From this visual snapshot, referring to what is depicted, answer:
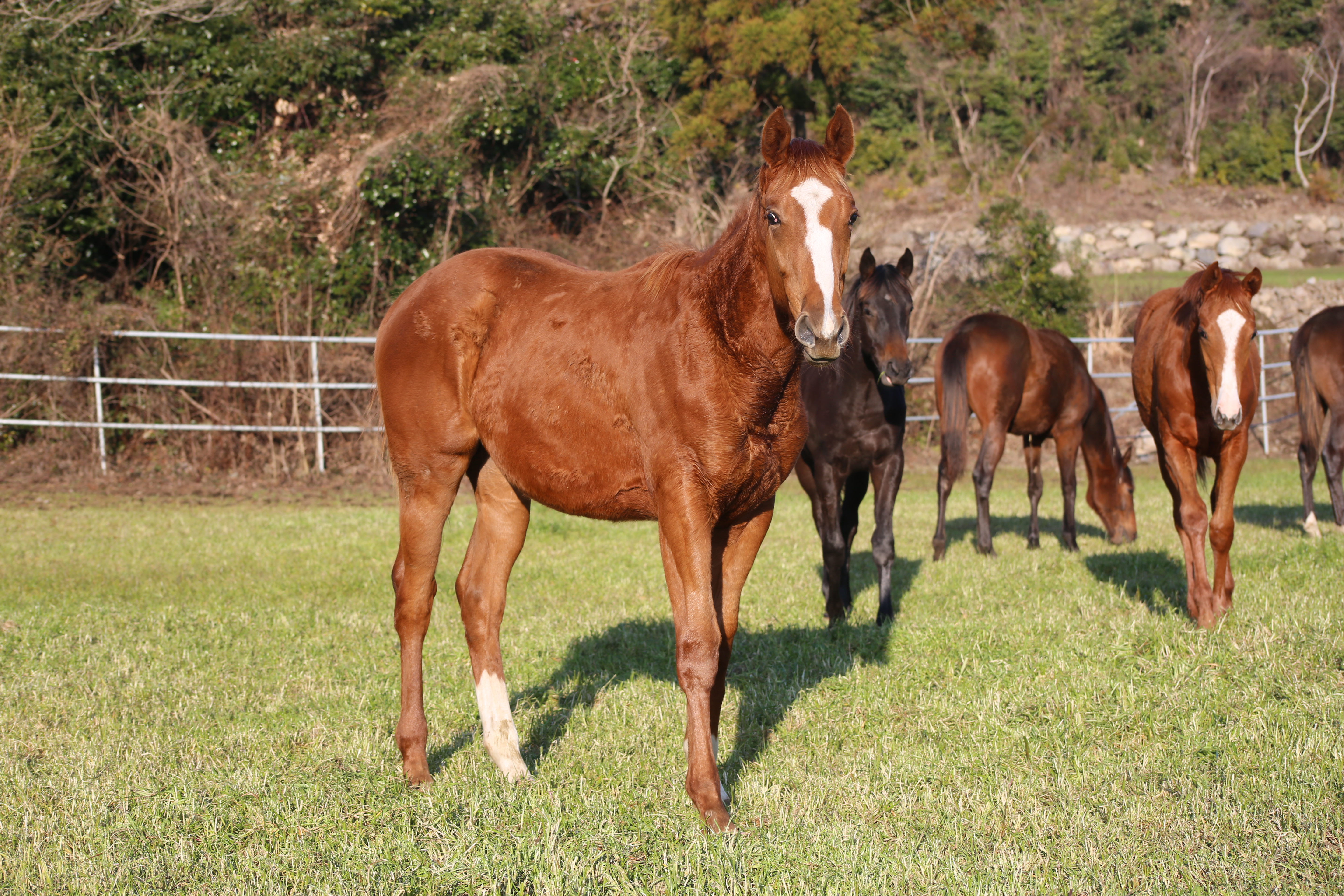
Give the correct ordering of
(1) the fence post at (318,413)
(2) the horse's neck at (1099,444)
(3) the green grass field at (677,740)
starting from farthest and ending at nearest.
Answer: (1) the fence post at (318,413), (2) the horse's neck at (1099,444), (3) the green grass field at (677,740)

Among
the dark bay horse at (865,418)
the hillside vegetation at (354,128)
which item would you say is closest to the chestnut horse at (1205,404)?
the dark bay horse at (865,418)

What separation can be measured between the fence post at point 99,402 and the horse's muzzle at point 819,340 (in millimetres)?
12160

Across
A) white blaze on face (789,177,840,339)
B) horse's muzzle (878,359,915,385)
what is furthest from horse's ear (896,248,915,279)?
white blaze on face (789,177,840,339)

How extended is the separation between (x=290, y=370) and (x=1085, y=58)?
3386cm

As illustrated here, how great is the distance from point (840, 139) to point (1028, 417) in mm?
8024

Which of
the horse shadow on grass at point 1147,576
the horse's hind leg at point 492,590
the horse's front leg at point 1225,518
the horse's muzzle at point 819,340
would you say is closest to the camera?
the horse's muzzle at point 819,340

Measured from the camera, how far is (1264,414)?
706 inches

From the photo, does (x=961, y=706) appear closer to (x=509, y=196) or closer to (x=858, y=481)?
(x=858, y=481)

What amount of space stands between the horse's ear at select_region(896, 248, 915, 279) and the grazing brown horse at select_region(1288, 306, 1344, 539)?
206 inches

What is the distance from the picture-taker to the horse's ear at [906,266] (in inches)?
292

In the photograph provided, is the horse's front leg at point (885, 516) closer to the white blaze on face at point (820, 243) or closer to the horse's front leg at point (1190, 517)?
the horse's front leg at point (1190, 517)

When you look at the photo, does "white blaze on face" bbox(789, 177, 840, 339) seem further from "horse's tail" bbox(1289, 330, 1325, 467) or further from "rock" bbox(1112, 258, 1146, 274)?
"rock" bbox(1112, 258, 1146, 274)

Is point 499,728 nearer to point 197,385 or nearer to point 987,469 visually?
point 987,469

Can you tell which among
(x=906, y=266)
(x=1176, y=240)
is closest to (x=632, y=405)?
(x=906, y=266)
